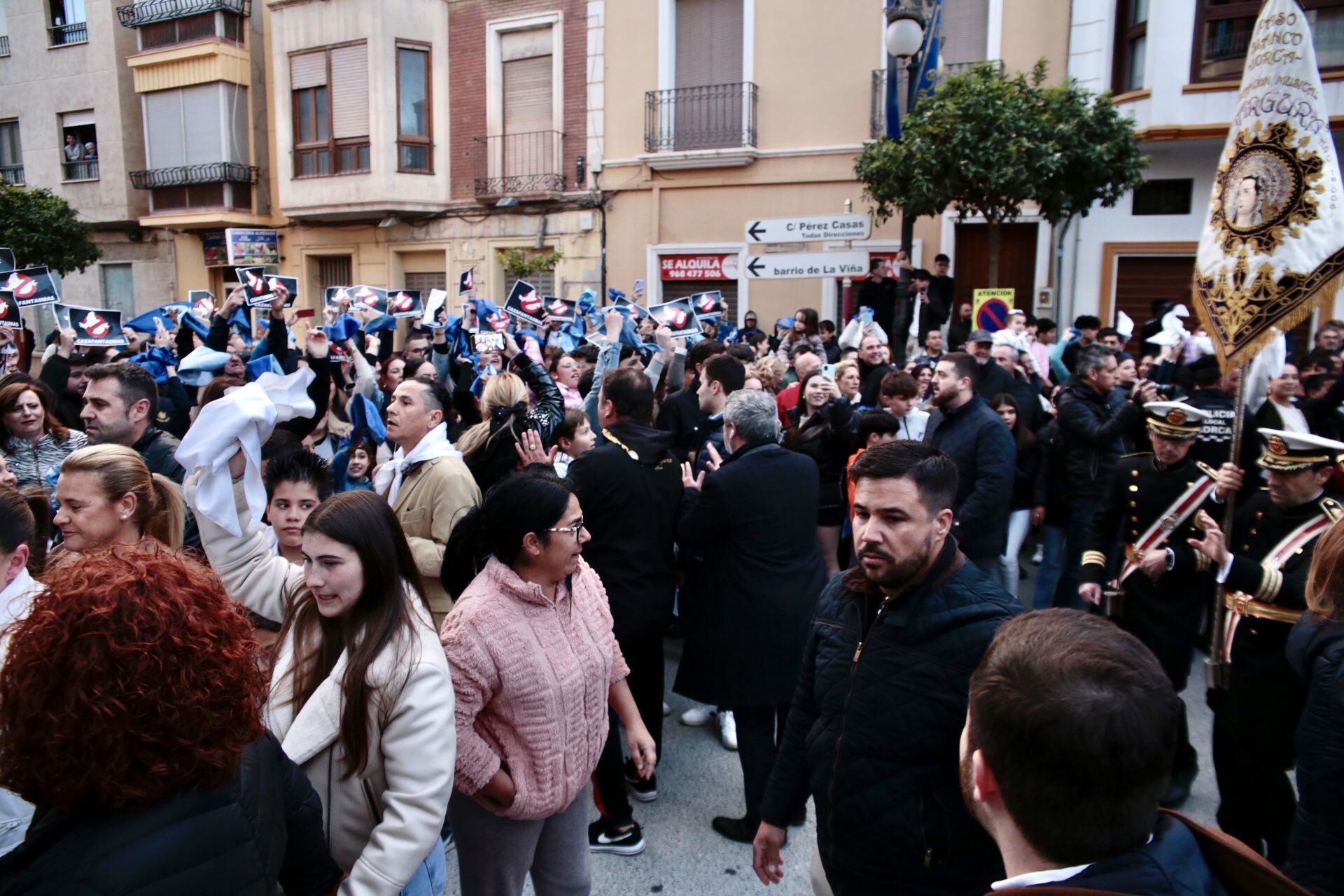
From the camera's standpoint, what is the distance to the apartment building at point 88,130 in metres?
20.7

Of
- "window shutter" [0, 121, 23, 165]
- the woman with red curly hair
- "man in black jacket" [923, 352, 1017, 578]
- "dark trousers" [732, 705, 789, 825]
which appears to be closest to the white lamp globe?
"man in black jacket" [923, 352, 1017, 578]

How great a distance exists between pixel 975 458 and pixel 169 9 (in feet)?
70.0

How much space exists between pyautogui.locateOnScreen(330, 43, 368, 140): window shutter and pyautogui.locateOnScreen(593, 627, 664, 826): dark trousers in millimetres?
16329

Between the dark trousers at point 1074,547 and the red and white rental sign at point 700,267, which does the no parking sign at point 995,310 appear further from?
the red and white rental sign at point 700,267

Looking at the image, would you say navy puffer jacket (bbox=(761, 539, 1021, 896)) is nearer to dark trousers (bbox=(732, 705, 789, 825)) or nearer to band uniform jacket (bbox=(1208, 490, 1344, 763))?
dark trousers (bbox=(732, 705, 789, 825))

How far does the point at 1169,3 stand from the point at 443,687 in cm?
1330

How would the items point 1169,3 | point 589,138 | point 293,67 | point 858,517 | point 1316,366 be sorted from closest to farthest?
1. point 858,517
2. point 1316,366
3. point 1169,3
4. point 589,138
5. point 293,67

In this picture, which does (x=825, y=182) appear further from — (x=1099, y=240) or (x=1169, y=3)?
(x=1169, y=3)

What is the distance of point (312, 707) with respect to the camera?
2105 mm

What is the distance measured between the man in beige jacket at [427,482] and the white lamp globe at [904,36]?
215 inches

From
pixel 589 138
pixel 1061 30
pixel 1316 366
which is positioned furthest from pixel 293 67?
pixel 1316 366

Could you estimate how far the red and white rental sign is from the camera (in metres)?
15.5

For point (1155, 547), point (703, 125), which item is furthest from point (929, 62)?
point (1155, 547)

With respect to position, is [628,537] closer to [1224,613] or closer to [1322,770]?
[1322,770]
